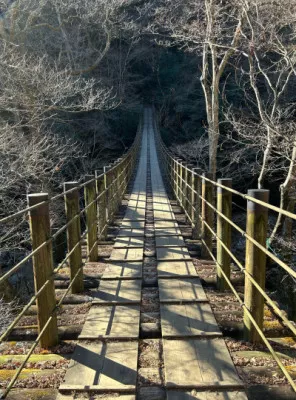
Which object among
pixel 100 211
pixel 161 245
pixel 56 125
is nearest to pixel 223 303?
pixel 161 245

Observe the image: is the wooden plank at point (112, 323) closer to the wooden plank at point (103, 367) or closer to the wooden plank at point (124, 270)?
the wooden plank at point (103, 367)

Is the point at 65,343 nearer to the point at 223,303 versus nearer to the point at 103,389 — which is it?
the point at 103,389

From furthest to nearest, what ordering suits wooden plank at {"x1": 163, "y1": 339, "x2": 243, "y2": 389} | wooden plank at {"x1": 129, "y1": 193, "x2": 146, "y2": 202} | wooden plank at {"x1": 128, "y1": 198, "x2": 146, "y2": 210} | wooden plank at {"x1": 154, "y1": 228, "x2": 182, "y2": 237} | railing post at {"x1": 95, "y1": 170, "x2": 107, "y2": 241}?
wooden plank at {"x1": 129, "y1": 193, "x2": 146, "y2": 202} → wooden plank at {"x1": 128, "y1": 198, "x2": 146, "y2": 210} → wooden plank at {"x1": 154, "y1": 228, "x2": 182, "y2": 237} → railing post at {"x1": 95, "y1": 170, "x2": 107, "y2": 241} → wooden plank at {"x1": 163, "y1": 339, "x2": 243, "y2": 389}

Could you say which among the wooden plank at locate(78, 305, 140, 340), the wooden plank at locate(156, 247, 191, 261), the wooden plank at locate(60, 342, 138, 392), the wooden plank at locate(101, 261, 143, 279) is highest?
the wooden plank at locate(156, 247, 191, 261)

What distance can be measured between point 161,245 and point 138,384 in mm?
3115

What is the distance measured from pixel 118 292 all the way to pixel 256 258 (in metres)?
1.50

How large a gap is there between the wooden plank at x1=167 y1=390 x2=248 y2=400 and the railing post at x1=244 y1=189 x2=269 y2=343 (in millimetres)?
646

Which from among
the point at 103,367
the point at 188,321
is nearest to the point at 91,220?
the point at 188,321

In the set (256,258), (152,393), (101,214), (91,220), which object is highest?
(256,258)

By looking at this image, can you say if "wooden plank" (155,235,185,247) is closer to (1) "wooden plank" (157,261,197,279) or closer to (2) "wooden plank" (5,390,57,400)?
(1) "wooden plank" (157,261,197,279)

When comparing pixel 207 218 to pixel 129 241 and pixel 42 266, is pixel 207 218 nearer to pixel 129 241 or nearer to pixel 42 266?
pixel 129 241

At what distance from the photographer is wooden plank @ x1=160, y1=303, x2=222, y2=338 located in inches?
112

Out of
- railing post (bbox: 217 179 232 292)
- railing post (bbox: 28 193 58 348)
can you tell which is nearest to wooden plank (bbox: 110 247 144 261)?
railing post (bbox: 217 179 232 292)

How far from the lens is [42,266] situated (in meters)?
2.76
